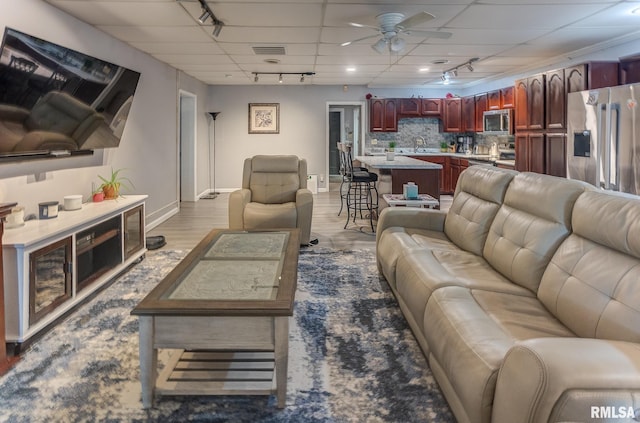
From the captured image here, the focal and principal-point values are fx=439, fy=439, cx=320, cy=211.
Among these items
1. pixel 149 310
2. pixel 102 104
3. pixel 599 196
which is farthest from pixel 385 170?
pixel 149 310

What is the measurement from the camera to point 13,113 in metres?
2.88

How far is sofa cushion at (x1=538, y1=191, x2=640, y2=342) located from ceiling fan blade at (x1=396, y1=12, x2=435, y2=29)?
6.89 feet

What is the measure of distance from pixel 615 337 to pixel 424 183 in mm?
4137

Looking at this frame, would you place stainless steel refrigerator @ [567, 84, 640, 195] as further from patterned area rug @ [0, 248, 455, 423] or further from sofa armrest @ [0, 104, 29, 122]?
sofa armrest @ [0, 104, 29, 122]

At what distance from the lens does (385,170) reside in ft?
18.9

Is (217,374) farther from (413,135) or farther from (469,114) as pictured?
(413,135)

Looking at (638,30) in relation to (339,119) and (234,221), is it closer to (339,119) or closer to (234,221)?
(234,221)

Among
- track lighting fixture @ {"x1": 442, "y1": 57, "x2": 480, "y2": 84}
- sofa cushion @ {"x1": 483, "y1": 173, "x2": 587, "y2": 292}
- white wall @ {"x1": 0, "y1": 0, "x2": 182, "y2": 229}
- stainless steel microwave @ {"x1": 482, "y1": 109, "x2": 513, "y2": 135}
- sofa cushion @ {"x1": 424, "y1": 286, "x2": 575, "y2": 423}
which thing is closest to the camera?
sofa cushion @ {"x1": 424, "y1": 286, "x2": 575, "y2": 423}

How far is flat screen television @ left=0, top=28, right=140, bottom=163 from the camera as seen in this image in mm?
2820

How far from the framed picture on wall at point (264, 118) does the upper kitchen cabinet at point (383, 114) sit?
207cm

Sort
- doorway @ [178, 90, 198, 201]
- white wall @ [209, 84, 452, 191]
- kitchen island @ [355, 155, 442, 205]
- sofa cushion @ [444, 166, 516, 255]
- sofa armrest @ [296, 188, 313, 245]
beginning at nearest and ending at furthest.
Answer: sofa cushion @ [444, 166, 516, 255] < sofa armrest @ [296, 188, 313, 245] < kitchen island @ [355, 155, 442, 205] < doorway @ [178, 90, 198, 201] < white wall @ [209, 84, 452, 191]

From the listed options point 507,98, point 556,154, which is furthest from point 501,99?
point 556,154

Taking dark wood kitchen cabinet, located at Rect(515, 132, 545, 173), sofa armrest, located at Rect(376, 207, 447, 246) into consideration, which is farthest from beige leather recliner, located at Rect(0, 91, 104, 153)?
dark wood kitchen cabinet, located at Rect(515, 132, 545, 173)

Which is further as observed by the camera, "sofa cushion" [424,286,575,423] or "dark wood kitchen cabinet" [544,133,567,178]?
"dark wood kitchen cabinet" [544,133,567,178]
